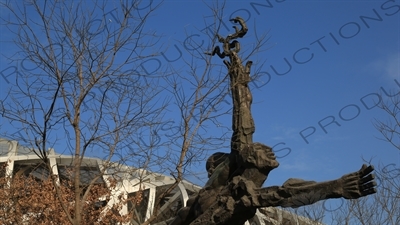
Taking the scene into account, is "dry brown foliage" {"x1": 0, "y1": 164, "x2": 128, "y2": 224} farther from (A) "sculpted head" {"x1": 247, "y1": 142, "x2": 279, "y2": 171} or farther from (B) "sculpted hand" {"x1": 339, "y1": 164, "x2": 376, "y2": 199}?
(B) "sculpted hand" {"x1": 339, "y1": 164, "x2": 376, "y2": 199}

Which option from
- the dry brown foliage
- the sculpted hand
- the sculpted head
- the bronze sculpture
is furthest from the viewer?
the dry brown foliage

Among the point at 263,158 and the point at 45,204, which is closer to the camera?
the point at 263,158

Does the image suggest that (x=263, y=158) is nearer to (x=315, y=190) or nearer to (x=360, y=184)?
(x=315, y=190)

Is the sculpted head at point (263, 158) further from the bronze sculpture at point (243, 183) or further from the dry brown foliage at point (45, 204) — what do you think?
the dry brown foliage at point (45, 204)

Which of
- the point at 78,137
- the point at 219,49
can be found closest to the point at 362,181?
the point at 219,49

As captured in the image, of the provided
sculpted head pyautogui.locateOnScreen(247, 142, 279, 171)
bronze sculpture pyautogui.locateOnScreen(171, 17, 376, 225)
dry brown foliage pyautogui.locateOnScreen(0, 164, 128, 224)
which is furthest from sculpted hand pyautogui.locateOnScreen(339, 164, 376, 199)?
dry brown foliage pyautogui.locateOnScreen(0, 164, 128, 224)

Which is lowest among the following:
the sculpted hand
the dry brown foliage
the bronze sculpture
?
the sculpted hand

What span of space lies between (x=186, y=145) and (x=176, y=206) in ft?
63.8

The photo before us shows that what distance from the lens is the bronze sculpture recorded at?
5543mm

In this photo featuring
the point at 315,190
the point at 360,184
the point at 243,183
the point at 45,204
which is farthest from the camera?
the point at 45,204

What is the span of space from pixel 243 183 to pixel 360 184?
1.54m

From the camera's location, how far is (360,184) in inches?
211

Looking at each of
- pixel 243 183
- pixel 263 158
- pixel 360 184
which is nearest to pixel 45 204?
pixel 243 183

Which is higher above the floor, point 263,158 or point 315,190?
point 263,158
